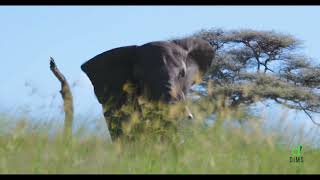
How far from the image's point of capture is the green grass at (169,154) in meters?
3.75

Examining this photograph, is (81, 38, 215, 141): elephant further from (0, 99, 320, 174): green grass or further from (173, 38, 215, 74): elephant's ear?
(0, 99, 320, 174): green grass

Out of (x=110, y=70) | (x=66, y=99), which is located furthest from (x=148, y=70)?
(x=66, y=99)

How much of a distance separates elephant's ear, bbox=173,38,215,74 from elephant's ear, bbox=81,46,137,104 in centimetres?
65

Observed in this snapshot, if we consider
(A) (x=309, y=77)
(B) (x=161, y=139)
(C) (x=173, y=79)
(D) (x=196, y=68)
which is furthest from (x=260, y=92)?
(B) (x=161, y=139)

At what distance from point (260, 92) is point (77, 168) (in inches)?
619

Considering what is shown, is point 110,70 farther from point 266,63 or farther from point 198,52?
point 266,63

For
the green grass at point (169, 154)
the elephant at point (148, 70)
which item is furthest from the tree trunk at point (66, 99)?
the elephant at point (148, 70)

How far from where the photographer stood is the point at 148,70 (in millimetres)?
6621

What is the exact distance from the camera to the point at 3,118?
199 inches

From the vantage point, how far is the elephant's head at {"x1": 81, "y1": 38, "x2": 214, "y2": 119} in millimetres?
6402

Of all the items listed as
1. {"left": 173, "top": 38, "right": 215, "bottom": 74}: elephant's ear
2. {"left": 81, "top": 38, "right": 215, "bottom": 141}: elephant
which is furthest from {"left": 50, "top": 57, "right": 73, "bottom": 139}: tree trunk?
{"left": 173, "top": 38, "right": 215, "bottom": 74}: elephant's ear

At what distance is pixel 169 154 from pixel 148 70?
2.36 m

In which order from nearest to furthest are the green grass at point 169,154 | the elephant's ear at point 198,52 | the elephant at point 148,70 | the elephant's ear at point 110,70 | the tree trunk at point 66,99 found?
the green grass at point 169,154 → the tree trunk at point 66,99 → the elephant at point 148,70 → the elephant's ear at point 110,70 → the elephant's ear at point 198,52

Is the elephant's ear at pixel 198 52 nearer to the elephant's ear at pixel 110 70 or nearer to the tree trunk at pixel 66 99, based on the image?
the elephant's ear at pixel 110 70
